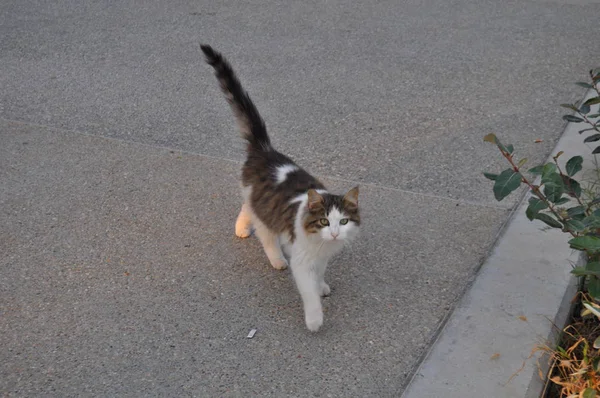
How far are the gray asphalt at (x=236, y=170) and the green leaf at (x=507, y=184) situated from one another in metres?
0.79

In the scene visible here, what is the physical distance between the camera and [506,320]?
143 inches

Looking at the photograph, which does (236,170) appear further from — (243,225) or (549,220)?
(549,220)

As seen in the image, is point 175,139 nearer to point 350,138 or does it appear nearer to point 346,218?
point 350,138

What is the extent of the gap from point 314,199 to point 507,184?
90 centimetres

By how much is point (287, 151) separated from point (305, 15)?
3627 mm

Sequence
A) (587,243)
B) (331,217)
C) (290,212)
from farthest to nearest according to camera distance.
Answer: (290,212) → (331,217) → (587,243)

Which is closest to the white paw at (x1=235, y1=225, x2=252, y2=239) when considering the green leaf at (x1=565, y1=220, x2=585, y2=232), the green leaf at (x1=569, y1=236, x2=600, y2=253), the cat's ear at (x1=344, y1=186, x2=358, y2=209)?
the cat's ear at (x1=344, y1=186, x2=358, y2=209)

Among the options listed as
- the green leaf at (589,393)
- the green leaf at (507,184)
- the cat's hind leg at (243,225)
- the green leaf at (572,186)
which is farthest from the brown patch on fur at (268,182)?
the green leaf at (589,393)

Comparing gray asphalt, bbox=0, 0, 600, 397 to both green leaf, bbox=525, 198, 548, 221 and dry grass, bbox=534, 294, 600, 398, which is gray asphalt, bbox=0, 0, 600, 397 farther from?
green leaf, bbox=525, 198, 548, 221

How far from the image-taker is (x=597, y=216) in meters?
3.10

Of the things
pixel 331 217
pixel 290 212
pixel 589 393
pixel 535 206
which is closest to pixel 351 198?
pixel 331 217

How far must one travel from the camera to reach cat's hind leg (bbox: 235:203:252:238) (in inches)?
172

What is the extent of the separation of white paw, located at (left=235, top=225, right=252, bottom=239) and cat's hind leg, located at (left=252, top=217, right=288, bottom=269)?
280mm

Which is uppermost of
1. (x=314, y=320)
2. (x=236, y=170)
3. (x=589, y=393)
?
(x=589, y=393)
